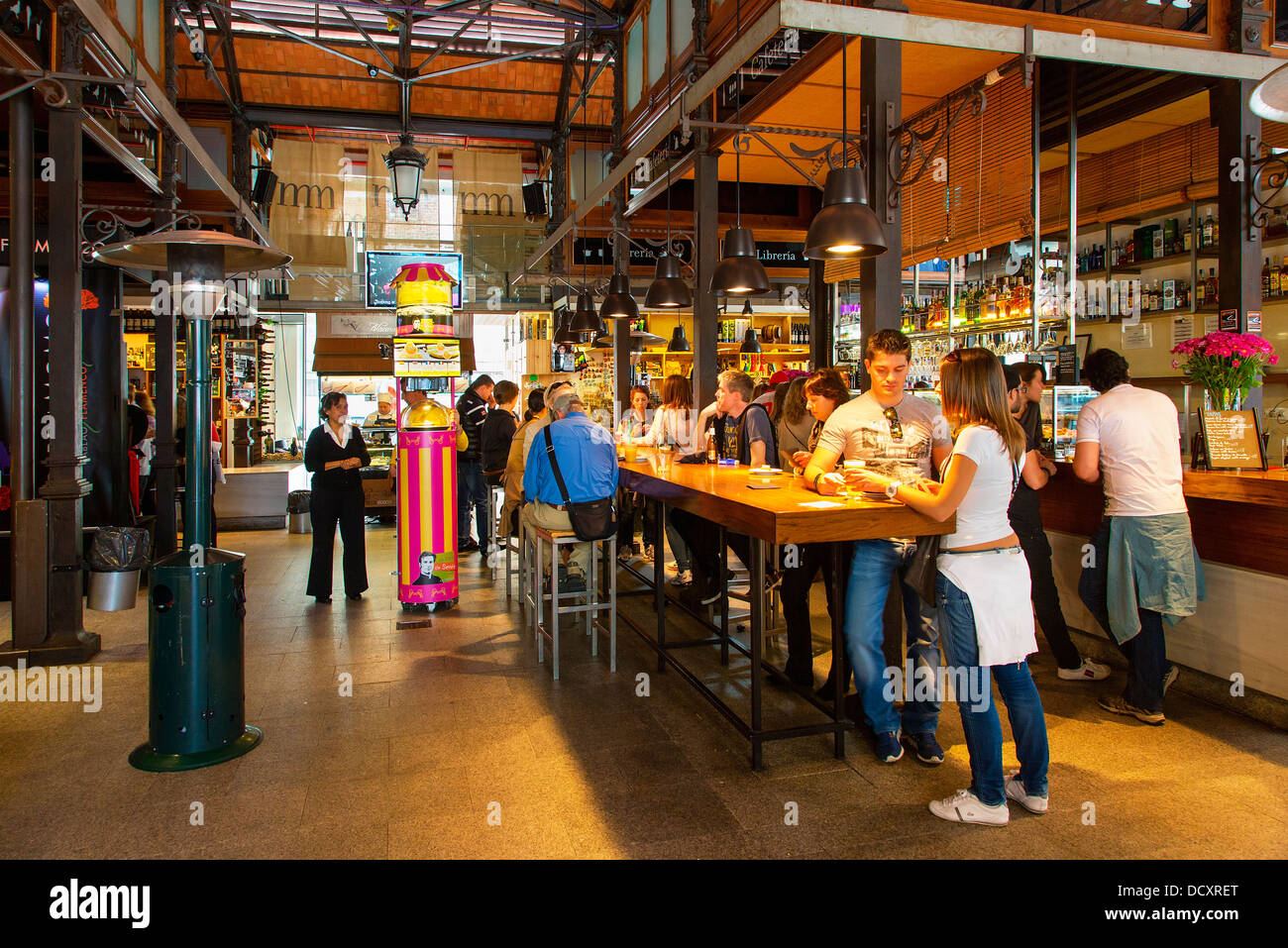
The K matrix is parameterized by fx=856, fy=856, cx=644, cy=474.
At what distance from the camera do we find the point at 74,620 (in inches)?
207

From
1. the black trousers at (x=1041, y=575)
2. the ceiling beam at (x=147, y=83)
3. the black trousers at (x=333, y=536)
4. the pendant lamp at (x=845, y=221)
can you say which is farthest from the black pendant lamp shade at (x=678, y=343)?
the black trousers at (x=1041, y=575)

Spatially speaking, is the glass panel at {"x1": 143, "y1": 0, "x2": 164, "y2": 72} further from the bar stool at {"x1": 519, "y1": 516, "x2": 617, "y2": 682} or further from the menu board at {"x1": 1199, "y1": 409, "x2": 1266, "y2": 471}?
the menu board at {"x1": 1199, "y1": 409, "x2": 1266, "y2": 471}

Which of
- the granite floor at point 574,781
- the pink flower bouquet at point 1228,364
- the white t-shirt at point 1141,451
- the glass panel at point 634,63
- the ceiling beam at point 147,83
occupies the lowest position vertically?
the granite floor at point 574,781

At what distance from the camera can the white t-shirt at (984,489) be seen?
9.76 ft

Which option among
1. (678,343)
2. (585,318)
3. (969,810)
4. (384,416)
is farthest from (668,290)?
(384,416)

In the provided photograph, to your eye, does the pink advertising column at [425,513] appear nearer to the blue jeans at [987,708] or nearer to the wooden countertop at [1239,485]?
the blue jeans at [987,708]

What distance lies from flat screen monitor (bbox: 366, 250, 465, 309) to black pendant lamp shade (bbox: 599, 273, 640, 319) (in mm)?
4802

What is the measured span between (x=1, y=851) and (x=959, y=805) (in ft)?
10.9

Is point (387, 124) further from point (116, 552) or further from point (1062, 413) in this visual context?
point (1062, 413)

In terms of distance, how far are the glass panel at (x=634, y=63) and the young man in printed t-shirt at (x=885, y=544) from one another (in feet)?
19.4

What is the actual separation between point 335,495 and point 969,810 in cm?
516

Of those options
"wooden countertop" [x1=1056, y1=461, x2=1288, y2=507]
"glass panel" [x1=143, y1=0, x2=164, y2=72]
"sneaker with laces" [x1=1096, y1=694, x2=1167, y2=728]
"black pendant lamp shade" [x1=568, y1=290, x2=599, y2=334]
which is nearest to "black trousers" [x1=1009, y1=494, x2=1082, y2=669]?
"sneaker with laces" [x1=1096, y1=694, x2=1167, y2=728]
